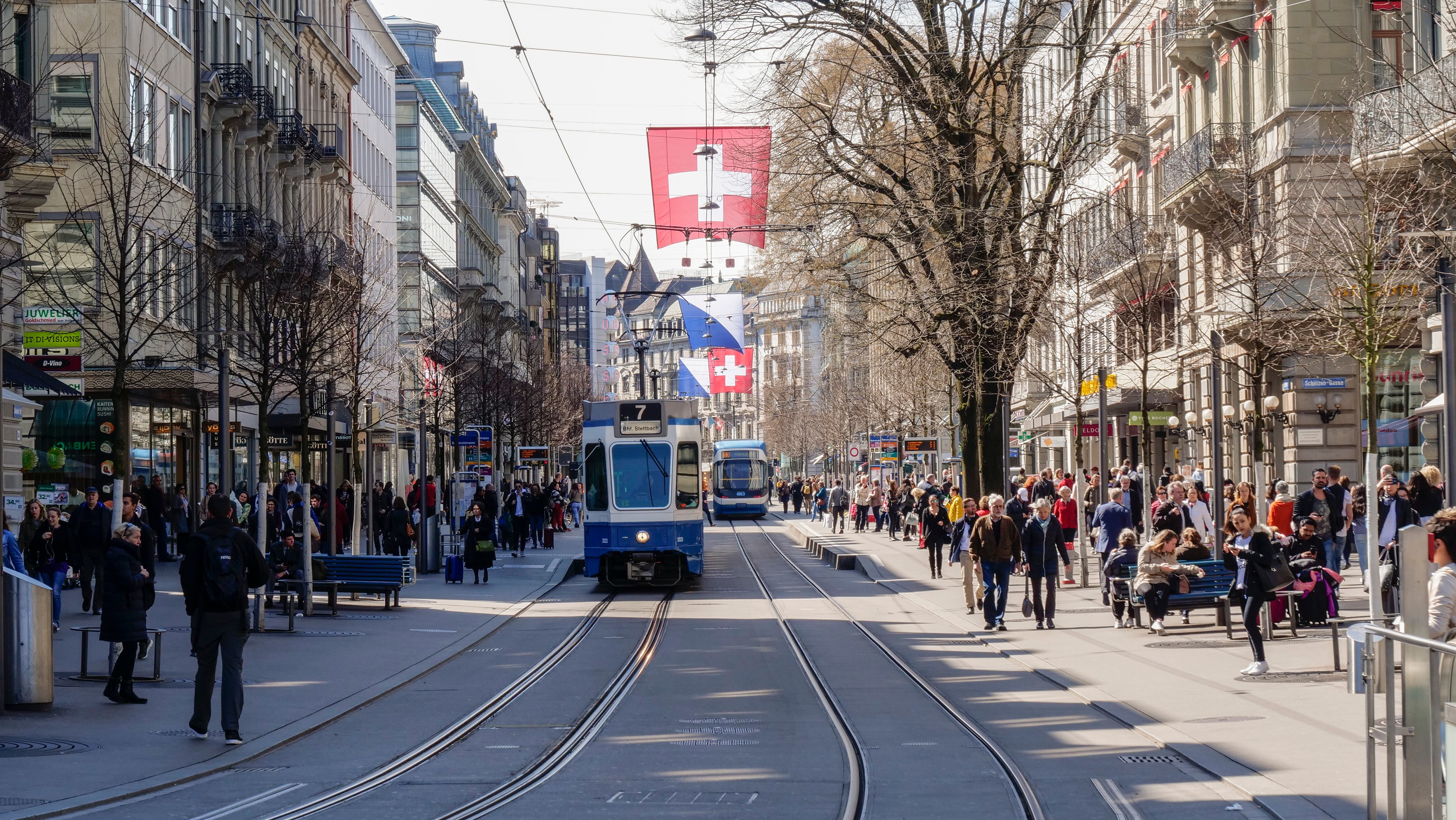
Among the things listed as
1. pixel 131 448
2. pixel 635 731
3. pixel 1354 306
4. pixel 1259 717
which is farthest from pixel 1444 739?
pixel 131 448

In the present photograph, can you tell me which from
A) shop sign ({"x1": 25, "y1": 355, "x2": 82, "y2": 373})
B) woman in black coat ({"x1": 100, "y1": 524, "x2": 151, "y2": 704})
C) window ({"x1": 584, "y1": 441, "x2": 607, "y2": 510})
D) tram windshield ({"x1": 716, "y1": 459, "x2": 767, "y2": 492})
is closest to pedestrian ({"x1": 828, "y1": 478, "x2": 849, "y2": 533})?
tram windshield ({"x1": 716, "y1": 459, "x2": 767, "y2": 492})

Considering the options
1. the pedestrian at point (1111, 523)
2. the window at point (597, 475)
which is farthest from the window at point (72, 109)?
the pedestrian at point (1111, 523)

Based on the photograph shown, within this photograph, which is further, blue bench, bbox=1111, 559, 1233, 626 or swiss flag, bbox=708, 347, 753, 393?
swiss flag, bbox=708, 347, 753, 393

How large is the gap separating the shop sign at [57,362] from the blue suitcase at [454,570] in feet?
27.9

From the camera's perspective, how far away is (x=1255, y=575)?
15.7 meters

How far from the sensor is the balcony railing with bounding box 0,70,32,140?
1947cm

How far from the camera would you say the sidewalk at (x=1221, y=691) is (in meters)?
10.5

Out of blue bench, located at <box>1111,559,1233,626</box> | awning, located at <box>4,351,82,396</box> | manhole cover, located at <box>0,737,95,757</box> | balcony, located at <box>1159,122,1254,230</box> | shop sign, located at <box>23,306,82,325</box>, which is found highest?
balcony, located at <box>1159,122,1254,230</box>

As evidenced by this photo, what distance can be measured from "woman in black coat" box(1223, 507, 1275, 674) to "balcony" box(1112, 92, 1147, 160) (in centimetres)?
2726

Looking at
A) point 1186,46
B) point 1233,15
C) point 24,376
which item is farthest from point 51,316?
point 1186,46

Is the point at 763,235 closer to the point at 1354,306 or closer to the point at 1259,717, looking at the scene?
the point at 1354,306

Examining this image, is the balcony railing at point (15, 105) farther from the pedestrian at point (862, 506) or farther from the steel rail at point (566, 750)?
the pedestrian at point (862, 506)

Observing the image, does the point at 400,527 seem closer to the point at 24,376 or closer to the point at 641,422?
the point at 641,422

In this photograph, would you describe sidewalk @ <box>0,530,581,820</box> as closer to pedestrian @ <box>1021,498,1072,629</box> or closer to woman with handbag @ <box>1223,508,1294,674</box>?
pedestrian @ <box>1021,498,1072,629</box>
